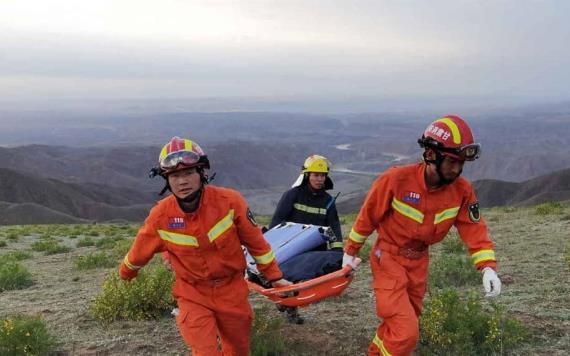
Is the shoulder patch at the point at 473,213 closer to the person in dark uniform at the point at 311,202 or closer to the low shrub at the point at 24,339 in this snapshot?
the person in dark uniform at the point at 311,202

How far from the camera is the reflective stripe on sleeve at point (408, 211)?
16.3ft

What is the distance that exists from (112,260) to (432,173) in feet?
33.2

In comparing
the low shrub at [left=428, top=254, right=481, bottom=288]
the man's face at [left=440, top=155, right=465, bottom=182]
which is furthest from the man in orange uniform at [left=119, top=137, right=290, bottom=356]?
the low shrub at [left=428, top=254, right=481, bottom=288]

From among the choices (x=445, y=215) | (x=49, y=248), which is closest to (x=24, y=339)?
(x=445, y=215)

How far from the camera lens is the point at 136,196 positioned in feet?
569

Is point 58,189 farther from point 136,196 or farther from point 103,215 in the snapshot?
point 136,196

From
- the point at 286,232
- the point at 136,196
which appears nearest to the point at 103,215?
the point at 136,196

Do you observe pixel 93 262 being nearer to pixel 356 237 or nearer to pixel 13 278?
pixel 13 278

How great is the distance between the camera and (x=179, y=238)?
473 centimetres

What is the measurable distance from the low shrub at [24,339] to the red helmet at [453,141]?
4835 millimetres

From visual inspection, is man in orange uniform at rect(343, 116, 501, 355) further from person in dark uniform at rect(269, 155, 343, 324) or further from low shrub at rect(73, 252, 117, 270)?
low shrub at rect(73, 252, 117, 270)

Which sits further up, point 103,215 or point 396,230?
point 396,230

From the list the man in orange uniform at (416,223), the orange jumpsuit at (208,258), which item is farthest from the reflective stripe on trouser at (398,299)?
the orange jumpsuit at (208,258)

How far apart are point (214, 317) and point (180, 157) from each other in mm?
1609
